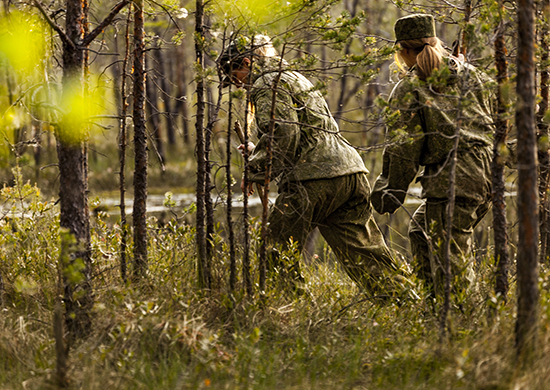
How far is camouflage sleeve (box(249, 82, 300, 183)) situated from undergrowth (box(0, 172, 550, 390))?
2.22 feet

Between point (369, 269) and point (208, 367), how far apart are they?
168 cm

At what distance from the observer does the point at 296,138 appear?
374cm

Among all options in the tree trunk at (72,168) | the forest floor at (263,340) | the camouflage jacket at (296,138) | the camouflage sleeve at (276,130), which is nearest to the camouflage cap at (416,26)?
the camouflage jacket at (296,138)

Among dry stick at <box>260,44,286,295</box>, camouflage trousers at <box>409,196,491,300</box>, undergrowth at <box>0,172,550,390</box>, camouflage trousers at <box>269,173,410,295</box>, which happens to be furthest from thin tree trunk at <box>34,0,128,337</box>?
camouflage trousers at <box>409,196,491,300</box>

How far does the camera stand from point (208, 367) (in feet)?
9.11

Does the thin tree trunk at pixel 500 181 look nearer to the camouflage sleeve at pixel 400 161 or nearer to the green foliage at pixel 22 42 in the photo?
the camouflage sleeve at pixel 400 161

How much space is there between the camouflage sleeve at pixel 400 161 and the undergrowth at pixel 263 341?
0.68m

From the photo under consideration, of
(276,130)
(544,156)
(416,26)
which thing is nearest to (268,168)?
(276,130)

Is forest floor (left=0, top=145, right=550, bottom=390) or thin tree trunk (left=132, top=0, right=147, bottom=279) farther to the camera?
thin tree trunk (left=132, top=0, right=147, bottom=279)

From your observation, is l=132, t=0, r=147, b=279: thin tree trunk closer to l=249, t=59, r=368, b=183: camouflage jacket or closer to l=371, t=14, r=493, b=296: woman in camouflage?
l=249, t=59, r=368, b=183: camouflage jacket

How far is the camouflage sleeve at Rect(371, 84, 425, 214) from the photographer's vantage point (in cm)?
349

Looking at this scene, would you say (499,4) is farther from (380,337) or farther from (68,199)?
(68,199)

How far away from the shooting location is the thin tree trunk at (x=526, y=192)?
2596 mm

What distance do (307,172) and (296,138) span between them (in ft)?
0.82
